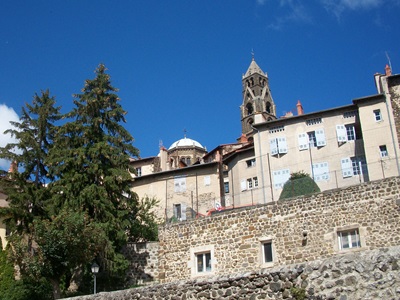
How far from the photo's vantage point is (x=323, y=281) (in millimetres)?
7977

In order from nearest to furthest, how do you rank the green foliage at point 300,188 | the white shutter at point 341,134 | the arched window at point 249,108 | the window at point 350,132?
1. the green foliage at point 300,188
2. the window at point 350,132
3. the white shutter at point 341,134
4. the arched window at point 249,108

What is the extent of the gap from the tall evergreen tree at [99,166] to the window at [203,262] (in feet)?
22.2

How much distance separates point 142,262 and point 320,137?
2132cm

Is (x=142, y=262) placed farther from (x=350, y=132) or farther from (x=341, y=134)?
(x=350, y=132)

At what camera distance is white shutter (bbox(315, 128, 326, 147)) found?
45.2m

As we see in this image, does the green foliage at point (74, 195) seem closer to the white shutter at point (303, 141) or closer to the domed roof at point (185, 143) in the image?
the white shutter at point (303, 141)

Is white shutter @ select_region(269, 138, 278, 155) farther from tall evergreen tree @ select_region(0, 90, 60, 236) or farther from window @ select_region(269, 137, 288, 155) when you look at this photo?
tall evergreen tree @ select_region(0, 90, 60, 236)

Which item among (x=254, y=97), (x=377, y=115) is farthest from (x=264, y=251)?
(x=254, y=97)

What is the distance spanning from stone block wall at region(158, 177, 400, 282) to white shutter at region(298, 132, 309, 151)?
72.9ft

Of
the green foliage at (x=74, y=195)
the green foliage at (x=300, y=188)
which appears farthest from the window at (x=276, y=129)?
the green foliage at (x=300, y=188)

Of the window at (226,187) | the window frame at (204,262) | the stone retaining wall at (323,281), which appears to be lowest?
the stone retaining wall at (323,281)

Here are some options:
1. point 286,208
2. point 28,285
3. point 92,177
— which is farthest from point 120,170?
point 286,208

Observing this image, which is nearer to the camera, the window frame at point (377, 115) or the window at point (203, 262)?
the window at point (203, 262)

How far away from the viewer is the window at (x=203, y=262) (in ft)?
83.3
